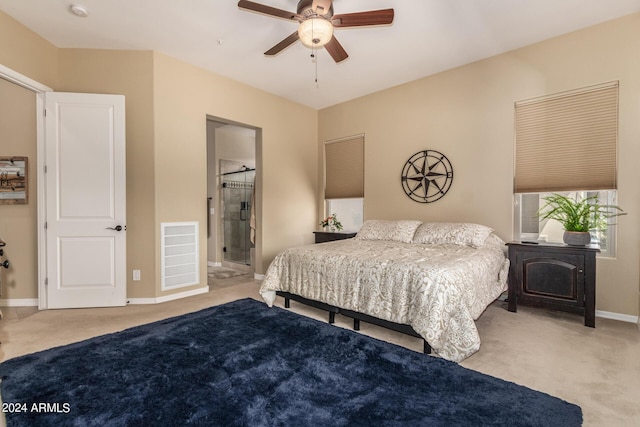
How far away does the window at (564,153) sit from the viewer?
308cm

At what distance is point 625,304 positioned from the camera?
2.98m

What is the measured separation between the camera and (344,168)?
17.6ft

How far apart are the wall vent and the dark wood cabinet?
12.5ft

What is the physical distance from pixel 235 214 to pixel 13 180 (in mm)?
3354

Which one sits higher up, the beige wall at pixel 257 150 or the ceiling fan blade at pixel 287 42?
the ceiling fan blade at pixel 287 42

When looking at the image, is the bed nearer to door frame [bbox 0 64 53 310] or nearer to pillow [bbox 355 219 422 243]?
pillow [bbox 355 219 422 243]

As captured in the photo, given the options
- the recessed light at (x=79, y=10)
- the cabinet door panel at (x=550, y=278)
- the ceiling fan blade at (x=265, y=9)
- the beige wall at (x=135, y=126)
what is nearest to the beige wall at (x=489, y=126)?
the cabinet door panel at (x=550, y=278)

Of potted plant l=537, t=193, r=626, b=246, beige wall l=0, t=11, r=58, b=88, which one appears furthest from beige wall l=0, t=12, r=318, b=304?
potted plant l=537, t=193, r=626, b=246

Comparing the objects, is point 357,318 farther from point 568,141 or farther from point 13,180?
point 13,180

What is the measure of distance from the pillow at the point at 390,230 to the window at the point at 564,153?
1.22 meters

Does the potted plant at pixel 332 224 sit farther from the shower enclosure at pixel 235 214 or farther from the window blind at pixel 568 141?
the window blind at pixel 568 141

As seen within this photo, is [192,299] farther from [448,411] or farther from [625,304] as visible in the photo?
[625,304]

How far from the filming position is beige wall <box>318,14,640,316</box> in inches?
117

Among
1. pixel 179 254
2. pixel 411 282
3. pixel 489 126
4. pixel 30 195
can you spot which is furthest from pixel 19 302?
pixel 489 126
